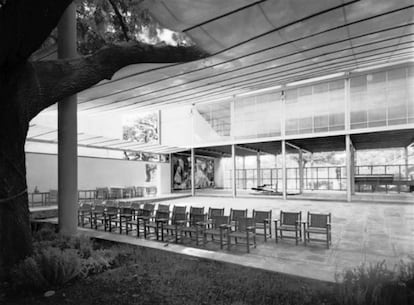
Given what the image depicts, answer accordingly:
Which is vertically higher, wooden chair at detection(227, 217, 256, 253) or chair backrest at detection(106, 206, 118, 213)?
chair backrest at detection(106, 206, 118, 213)

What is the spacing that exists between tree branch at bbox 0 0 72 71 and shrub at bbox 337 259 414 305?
447cm

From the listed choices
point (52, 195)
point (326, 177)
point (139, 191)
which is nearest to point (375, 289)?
point (52, 195)

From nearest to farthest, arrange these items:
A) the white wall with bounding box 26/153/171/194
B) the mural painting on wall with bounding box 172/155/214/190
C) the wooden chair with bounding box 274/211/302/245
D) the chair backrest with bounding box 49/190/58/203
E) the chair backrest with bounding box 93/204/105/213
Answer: the wooden chair with bounding box 274/211/302/245 < the chair backrest with bounding box 93/204/105/213 < the chair backrest with bounding box 49/190/58/203 < the white wall with bounding box 26/153/171/194 < the mural painting on wall with bounding box 172/155/214/190

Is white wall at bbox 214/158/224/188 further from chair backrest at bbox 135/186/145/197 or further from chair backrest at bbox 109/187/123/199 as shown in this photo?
chair backrest at bbox 109/187/123/199

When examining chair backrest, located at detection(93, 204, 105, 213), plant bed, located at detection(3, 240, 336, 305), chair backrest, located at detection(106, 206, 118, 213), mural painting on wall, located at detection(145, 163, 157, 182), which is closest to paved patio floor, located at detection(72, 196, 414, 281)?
plant bed, located at detection(3, 240, 336, 305)

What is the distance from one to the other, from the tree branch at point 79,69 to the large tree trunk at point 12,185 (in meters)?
0.28

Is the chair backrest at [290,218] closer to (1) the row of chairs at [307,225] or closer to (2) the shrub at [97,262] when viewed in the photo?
(1) the row of chairs at [307,225]

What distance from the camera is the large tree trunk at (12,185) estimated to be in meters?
4.41

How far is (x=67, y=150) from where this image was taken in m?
6.71

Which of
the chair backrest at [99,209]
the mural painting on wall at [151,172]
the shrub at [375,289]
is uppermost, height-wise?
the mural painting on wall at [151,172]

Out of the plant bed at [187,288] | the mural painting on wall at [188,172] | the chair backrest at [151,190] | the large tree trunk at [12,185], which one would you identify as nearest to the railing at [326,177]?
the mural painting on wall at [188,172]

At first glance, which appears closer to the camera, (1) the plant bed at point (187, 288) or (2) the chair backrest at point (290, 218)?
(1) the plant bed at point (187, 288)

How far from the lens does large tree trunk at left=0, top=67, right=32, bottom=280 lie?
441 centimetres

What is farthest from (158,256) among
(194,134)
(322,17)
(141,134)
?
(141,134)
